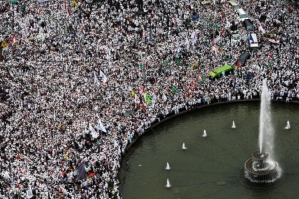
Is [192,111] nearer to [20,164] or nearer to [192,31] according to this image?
[192,31]

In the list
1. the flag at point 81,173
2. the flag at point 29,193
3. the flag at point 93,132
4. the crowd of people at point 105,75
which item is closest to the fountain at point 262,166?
the crowd of people at point 105,75

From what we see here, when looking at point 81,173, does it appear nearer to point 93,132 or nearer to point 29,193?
point 29,193

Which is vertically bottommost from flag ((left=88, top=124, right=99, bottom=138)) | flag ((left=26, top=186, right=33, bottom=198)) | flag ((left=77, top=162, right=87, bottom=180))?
flag ((left=26, top=186, right=33, bottom=198))

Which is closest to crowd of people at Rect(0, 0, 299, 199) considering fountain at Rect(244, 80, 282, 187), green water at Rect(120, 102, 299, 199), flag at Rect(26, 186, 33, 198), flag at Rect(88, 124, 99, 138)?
flag at Rect(88, 124, 99, 138)

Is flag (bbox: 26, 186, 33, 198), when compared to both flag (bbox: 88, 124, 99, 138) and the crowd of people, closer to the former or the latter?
the crowd of people

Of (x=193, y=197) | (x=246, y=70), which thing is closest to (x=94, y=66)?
(x=246, y=70)

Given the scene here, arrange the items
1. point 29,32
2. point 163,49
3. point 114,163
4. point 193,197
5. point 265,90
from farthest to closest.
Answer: point 29,32 → point 163,49 → point 265,90 → point 114,163 → point 193,197
